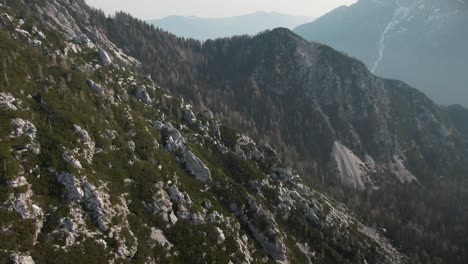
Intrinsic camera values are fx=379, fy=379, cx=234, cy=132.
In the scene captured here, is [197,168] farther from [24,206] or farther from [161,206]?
[24,206]

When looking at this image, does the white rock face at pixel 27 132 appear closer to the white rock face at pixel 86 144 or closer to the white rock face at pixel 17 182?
the white rock face at pixel 17 182

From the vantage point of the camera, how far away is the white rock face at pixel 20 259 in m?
66.8

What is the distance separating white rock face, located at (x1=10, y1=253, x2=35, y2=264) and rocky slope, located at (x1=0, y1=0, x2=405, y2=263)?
A: 0.59ft

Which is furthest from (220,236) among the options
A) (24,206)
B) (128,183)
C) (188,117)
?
(188,117)

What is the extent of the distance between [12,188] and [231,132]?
378ft

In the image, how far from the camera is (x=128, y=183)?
104 metres

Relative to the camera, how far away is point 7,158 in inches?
3243

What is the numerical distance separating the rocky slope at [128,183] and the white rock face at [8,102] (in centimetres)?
39

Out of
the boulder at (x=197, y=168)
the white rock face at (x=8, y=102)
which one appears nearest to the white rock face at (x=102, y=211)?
the white rock face at (x=8, y=102)

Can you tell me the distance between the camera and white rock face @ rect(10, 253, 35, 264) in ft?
219

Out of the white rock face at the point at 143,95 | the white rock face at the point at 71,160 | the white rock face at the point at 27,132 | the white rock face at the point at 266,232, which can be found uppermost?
the white rock face at the point at 143,95

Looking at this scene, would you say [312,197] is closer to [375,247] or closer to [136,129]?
[375,247]

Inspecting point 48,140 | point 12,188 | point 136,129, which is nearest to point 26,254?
point 12,188

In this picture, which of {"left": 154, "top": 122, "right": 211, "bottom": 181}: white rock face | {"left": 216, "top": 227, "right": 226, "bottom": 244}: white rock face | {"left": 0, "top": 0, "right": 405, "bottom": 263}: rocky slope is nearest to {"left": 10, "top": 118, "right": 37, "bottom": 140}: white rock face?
{"left": 0, "top": 0, "right": 405, "bottom": 263}: rocky slope
